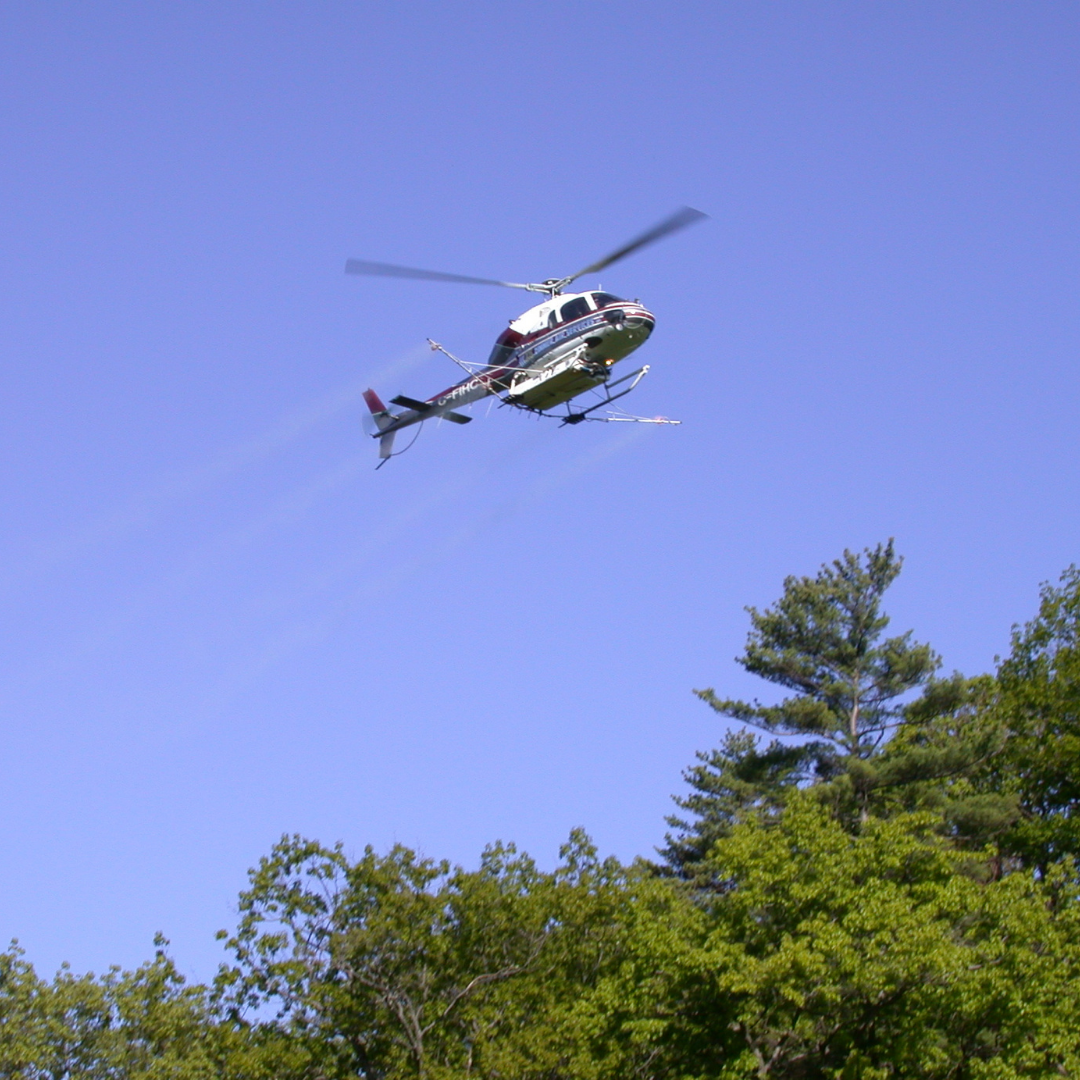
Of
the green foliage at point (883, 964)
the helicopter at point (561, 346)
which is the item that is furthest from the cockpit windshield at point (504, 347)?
the green foliage at point (883, 964)

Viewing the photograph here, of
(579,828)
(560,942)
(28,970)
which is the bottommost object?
(560,942)

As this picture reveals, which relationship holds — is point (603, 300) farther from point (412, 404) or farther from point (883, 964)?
point (883, 964)

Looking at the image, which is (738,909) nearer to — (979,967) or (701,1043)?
(701,1043)

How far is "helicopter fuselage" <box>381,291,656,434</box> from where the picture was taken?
127 feet

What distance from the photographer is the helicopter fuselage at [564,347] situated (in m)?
38.7

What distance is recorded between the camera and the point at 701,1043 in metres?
28.5

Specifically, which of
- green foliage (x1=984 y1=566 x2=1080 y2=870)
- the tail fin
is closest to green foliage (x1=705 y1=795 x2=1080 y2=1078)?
green foliage (x1=984 y1=566 x2=1080 y2=870)

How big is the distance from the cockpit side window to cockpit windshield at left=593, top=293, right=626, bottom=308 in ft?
0.83

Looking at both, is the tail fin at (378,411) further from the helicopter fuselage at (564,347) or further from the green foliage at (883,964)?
the green foliage at (883,964)

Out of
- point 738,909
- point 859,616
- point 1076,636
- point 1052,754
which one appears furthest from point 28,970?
point 1076,636

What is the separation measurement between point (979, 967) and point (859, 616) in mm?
20831

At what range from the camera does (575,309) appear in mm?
39438

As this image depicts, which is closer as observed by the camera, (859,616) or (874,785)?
(874,785)

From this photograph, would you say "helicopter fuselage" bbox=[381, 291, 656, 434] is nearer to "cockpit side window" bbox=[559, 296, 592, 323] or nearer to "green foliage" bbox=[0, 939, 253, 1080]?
"cockpit side window" bbox=[559, 296, 592, 323]
